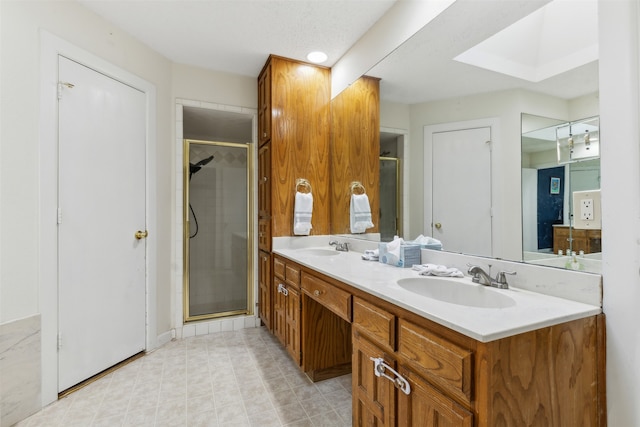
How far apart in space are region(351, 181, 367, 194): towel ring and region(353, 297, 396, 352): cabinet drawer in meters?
1.17

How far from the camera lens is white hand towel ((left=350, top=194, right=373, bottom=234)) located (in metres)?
2.20

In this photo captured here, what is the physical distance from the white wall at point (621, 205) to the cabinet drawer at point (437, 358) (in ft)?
1.75

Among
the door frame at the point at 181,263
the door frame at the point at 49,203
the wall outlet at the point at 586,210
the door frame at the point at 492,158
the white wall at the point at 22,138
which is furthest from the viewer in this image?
the door frame at the point at 181,263

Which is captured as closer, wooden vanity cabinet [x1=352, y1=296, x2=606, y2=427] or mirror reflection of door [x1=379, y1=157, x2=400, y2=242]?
wooden vanity cabinet [x1=352, y1=296, x2=606, y2=427]

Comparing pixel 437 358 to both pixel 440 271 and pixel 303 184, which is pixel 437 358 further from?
pixel 303 184

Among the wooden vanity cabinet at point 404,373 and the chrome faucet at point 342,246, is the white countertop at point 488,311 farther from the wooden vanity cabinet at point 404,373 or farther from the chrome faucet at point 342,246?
the chrome faucet at point 342,246

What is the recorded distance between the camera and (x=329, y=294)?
1452 mm

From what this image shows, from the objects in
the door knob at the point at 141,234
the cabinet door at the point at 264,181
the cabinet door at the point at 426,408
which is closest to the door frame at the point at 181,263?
the door knob at the point at 141,234

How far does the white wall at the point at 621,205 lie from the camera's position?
850 mm

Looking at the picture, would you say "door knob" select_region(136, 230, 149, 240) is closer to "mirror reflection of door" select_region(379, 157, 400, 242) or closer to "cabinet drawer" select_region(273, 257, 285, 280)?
"cabinet drawer" select_region(273, 257, 285, 280)

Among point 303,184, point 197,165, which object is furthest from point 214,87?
point 303,184

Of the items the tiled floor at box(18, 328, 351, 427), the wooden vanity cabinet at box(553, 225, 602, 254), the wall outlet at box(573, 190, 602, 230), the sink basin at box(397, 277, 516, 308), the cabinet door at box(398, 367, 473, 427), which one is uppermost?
the wall outlet at box(573, 190, 602, 230)

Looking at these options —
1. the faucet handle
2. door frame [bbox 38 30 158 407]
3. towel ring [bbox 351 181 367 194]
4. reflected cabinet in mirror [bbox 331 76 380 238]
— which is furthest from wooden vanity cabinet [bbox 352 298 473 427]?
door frame [bbox 38 30 158 407]

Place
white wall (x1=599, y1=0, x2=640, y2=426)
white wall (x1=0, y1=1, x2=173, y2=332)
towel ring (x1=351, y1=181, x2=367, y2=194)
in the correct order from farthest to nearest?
towel ring (x1=351, y1=181, x2=367, y2=194) → white wall (x1=0, y1=1, x2=173, y2=332) → white wall (x1=599, y1=0, x2=640, y2=426)
